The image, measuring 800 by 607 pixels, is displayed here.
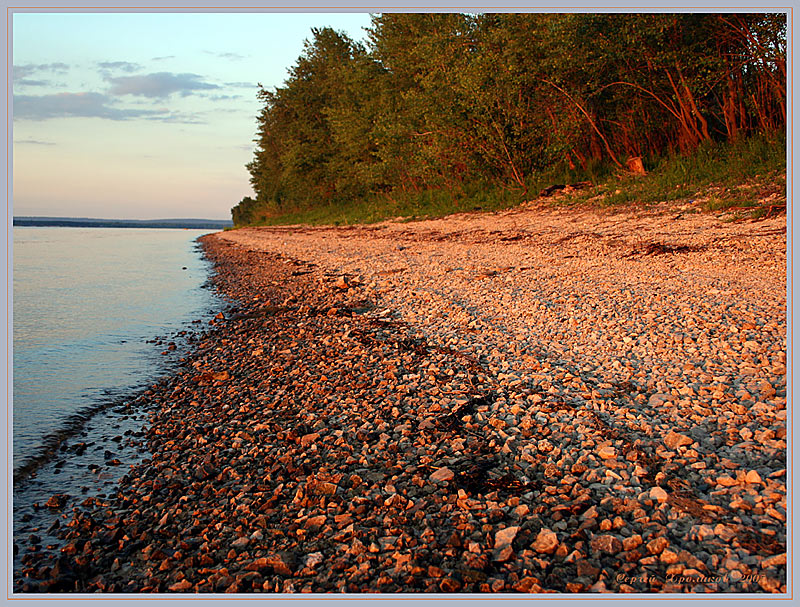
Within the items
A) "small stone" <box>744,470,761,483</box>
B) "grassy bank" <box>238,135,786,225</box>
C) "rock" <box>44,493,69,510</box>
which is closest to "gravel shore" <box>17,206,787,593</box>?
"small stone" <box>744,470,761,483</box>

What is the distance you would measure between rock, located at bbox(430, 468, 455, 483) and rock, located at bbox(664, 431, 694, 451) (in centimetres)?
147

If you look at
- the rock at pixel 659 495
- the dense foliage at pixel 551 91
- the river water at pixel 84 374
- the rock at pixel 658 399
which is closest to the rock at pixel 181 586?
the river water at pixel 84 374

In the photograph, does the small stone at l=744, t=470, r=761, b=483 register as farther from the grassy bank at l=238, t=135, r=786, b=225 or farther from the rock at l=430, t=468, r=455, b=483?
the grassy bank at l=238, t=135, r=786, b=225

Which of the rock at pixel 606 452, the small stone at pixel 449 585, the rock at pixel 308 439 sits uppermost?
the rock at pixel 606 452

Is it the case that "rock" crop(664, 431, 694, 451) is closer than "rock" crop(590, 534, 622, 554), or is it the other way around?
"rock" crop(590, 534, 622, 554)

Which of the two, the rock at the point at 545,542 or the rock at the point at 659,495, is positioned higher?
the rock at the point at 659,495

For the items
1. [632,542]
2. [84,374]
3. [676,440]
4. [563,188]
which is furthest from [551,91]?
[632,542]

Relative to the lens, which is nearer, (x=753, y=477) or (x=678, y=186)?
(x=753, y=477)

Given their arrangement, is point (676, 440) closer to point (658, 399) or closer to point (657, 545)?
point (658, 399)

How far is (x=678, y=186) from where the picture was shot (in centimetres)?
1478

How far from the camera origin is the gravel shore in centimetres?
290

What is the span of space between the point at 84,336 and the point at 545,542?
9.68m

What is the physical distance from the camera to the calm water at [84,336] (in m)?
6.33

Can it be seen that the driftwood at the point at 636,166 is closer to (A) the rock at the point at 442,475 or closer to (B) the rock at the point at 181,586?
(A) the rock at the point at 442,475
